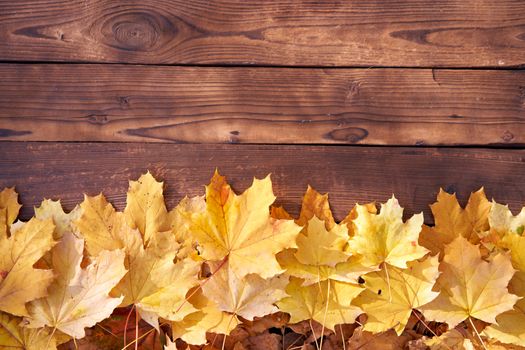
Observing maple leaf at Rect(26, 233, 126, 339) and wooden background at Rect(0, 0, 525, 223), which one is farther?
wooden background at Rect(0, 0, 525, 223)

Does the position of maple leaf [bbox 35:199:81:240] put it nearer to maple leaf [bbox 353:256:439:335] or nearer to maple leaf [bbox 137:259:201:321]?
maple leaf [bbox 137:259:201:321]

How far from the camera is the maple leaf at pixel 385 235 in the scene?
1.26m

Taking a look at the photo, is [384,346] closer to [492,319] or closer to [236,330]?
[492,319]

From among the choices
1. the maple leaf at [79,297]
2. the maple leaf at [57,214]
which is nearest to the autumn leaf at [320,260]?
the maple leaf at [79,297]

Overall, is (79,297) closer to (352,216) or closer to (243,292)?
(243,292)

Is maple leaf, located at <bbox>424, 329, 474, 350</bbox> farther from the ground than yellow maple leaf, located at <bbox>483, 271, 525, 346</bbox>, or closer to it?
closer to it

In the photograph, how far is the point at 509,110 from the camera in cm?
135

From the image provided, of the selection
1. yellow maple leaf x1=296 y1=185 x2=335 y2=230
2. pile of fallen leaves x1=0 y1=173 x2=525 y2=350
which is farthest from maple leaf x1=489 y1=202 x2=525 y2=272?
yellow maple leaf x1=296 y1=185 x2=335 y2=230

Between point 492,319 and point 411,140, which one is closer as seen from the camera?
point 492,319

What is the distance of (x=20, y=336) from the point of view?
4.09 feet

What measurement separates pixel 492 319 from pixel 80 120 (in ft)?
3.61

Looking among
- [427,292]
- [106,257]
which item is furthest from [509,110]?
[106,257]

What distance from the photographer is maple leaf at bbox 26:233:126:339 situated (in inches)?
47.6

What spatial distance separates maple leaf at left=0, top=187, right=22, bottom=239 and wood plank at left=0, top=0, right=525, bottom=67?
1.12 ft
